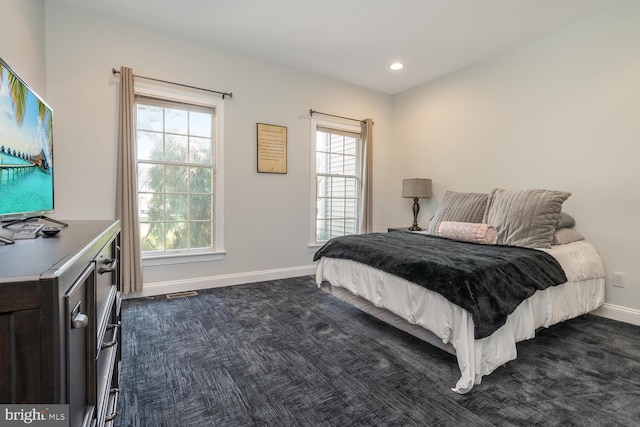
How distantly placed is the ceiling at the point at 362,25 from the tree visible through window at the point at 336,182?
1045 millimetres

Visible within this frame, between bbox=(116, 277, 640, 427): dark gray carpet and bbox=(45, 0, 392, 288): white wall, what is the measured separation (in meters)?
1.15

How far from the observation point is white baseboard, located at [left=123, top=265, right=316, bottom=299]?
10.4ft

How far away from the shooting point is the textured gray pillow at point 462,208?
3191 mm

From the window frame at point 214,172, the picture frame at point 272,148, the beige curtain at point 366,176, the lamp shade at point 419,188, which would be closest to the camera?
the window frame at point 214,172

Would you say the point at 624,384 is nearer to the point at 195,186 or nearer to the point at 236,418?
the point at 236,418

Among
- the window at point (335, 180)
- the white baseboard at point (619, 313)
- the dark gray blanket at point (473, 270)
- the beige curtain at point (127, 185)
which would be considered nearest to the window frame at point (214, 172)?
the beige curtain at point (127, 185)

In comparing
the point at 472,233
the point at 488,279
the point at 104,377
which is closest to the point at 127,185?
the point at 104,377

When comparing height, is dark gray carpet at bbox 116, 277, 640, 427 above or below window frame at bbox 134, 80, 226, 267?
below

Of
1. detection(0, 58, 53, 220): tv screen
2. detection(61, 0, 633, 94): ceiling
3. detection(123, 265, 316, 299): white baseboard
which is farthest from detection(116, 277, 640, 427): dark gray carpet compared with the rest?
detection(61, 0, 633, 94): ceiling

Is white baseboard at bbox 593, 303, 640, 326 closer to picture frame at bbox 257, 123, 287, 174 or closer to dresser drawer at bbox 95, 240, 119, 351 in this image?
picture frame at bbox 257, 123, 287, 174

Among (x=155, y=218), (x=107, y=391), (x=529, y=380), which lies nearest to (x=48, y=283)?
(x=107, y=391)

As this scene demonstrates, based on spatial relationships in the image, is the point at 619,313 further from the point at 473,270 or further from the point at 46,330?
the point at 46,330

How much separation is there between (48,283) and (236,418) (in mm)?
1254

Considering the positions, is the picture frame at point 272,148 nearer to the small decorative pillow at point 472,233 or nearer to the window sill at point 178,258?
the window sill at point 178,258
